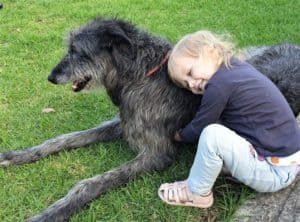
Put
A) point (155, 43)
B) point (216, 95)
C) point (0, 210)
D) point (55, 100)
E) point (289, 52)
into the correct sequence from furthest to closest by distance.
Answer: point (55, 100)
point (289, 52)
point (155, 43)
point (0, 210)
point (216, 95)

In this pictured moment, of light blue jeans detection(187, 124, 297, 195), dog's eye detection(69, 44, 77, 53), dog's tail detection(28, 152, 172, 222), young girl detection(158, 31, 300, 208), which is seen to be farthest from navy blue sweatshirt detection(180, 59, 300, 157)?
dog's eye detection(69, 44, 77, 53)

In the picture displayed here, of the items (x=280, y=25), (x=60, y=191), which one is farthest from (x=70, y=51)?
(x=280, y=25)

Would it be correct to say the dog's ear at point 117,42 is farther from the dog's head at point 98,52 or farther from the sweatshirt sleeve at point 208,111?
the sweatshirt sleeve at point 208,111

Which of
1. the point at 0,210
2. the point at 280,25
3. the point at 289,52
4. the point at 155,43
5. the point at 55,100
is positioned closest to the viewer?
the point at 0,210

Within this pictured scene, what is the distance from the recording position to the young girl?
369 cm

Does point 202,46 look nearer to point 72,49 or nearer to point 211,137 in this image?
point 211,137

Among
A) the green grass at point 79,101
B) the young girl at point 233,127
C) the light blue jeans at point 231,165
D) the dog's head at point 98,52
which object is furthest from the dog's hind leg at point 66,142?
the light blue jeans at point 231,165

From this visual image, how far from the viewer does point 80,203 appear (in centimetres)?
400

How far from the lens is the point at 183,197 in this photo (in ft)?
12.9

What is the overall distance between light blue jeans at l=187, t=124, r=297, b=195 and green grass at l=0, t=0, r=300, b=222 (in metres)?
0.25

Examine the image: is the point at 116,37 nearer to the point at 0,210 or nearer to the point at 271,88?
the point at 271,88

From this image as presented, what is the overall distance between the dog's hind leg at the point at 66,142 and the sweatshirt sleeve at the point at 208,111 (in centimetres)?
111

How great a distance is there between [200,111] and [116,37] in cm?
98

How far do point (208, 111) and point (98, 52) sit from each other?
1.13 meters
